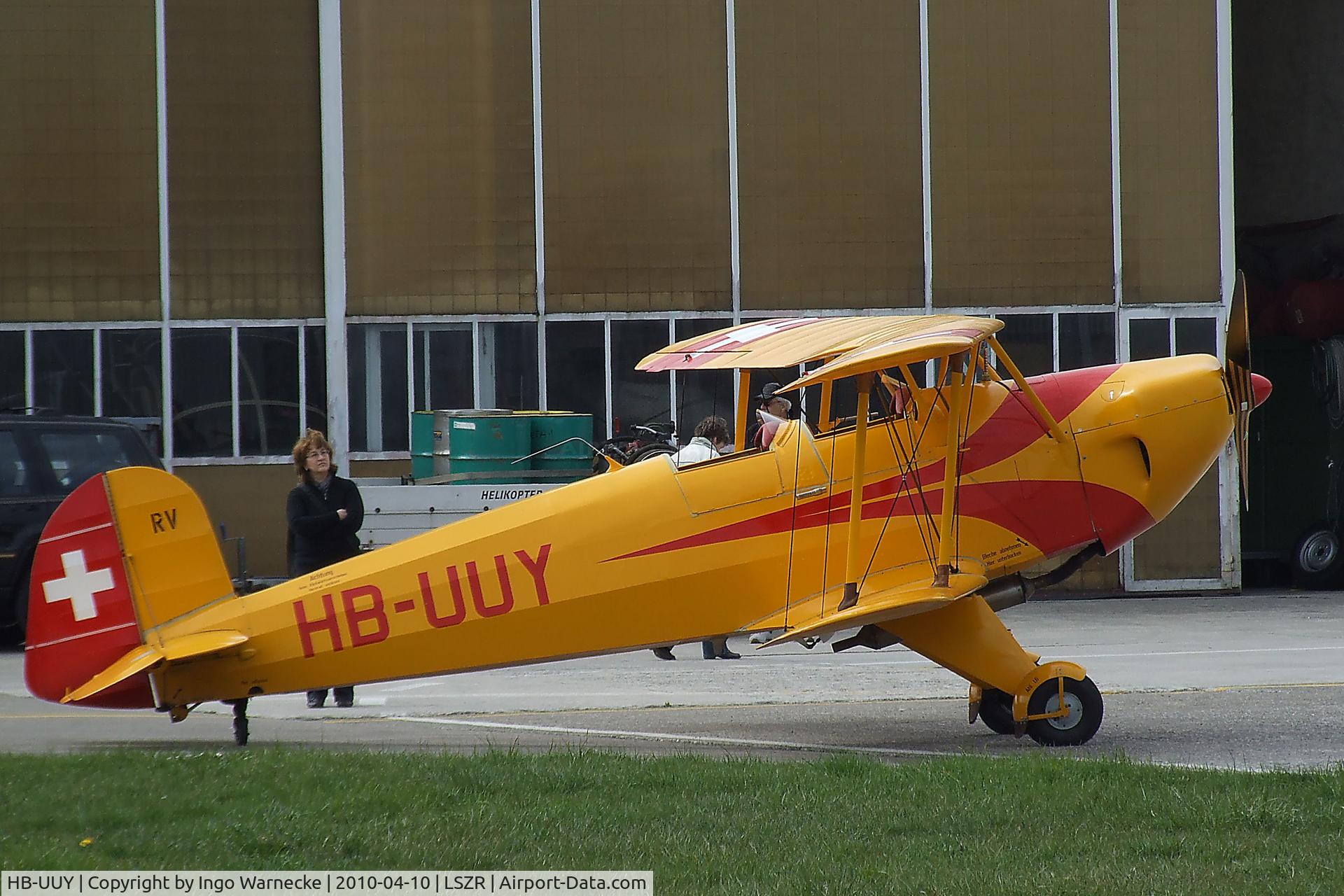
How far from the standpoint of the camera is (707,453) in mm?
9664

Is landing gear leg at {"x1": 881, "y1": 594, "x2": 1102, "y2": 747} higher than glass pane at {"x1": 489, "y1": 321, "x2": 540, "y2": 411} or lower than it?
lower

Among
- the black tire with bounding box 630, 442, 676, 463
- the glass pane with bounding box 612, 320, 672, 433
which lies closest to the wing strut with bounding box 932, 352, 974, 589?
the black tire with bounding box 630, 442, 676, 463

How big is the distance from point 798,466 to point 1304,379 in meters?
14.5

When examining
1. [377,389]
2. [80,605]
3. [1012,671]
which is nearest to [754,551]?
[1012,671]

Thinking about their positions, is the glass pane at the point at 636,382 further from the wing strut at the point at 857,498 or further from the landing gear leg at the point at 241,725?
the landing gear leg at the point at 241,725

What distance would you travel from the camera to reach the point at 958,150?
16984mm

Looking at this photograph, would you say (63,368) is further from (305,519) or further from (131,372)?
(305,519)

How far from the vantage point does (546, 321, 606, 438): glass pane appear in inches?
664

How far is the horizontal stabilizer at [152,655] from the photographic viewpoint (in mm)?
7148

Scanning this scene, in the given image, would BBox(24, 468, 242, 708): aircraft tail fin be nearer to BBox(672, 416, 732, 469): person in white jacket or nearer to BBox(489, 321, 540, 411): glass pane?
BBox(672, 416, 732, 469): person in white jacket


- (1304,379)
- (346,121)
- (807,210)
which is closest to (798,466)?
(807,210)

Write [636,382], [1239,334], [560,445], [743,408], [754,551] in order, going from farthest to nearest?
[636,382] < [560,445] < [743,408] < [1239,334] < [754,551]

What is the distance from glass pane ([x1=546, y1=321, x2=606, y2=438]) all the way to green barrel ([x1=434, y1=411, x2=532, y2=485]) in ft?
8.34

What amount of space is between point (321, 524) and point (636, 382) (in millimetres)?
7627
